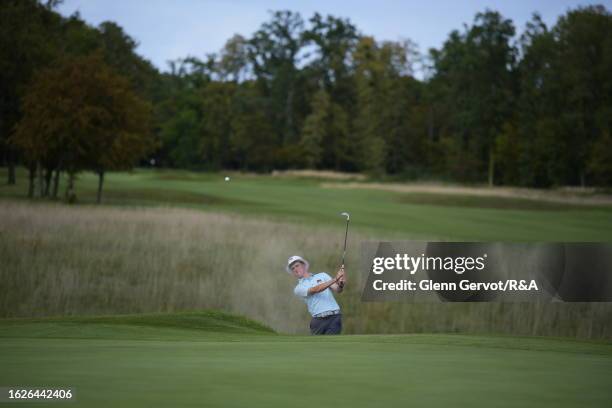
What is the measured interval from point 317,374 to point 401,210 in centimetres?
3868

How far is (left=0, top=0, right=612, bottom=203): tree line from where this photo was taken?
138ft

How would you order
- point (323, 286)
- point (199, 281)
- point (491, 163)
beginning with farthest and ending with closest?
point (491, 163), point (199, 281), point (323, 286)

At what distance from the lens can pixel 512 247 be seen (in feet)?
80.6

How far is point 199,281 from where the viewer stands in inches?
821

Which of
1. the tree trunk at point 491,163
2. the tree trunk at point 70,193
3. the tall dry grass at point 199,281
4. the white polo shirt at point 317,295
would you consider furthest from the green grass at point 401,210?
the white polo shirt at point 317,295

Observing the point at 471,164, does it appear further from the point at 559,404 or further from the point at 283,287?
the point at 559,404

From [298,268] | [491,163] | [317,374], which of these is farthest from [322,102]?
[317,374]

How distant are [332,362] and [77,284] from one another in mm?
15342

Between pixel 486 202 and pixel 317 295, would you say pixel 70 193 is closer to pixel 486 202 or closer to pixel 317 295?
pixel 486 202

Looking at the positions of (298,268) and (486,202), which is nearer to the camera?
(298,268)

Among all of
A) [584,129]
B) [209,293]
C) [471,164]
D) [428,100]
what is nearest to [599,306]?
[209,293]

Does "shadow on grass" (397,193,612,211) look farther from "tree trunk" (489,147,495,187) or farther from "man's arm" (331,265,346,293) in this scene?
"man's arm" (331,265,346,293)

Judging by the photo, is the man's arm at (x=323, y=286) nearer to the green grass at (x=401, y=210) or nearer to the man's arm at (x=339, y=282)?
the man's arm at (x=339, y=282)

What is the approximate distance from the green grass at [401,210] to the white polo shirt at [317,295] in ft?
59.6
